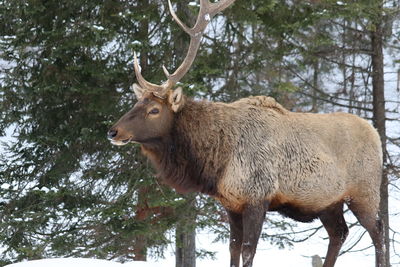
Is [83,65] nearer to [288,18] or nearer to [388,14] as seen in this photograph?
[288,18]

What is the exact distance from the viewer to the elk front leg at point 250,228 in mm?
6301

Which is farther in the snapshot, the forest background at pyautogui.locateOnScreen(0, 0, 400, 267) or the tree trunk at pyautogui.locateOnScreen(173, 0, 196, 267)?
the tree trunk at pyautogui.locateOnScreen(173, 0, 196, 267)

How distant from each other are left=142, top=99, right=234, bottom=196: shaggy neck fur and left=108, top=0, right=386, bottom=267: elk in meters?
0.01

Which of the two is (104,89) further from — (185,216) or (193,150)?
(193,150)

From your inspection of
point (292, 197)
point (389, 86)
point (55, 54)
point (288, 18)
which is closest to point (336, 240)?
point (292, 197)

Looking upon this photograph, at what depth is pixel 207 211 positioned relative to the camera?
36.0 ft

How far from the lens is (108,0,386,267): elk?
6449 mm

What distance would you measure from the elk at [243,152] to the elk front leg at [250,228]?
10 millimetres

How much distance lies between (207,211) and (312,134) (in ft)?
13.9

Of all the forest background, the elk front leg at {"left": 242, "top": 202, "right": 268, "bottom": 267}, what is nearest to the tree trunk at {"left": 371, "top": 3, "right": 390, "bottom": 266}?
the forest background

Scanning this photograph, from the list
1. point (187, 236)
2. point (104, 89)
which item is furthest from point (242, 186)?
point (187, 236)

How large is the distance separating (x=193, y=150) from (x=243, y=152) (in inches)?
22.2

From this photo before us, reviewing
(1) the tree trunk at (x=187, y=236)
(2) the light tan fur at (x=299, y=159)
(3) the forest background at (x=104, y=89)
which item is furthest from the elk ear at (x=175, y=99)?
(1) the tree trunk at (x=187, y=236)

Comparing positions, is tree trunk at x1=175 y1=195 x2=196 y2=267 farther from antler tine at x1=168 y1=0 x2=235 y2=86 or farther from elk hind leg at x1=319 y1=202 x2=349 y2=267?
antler tine at x1=168 y1=0 x2=235 y2=86
